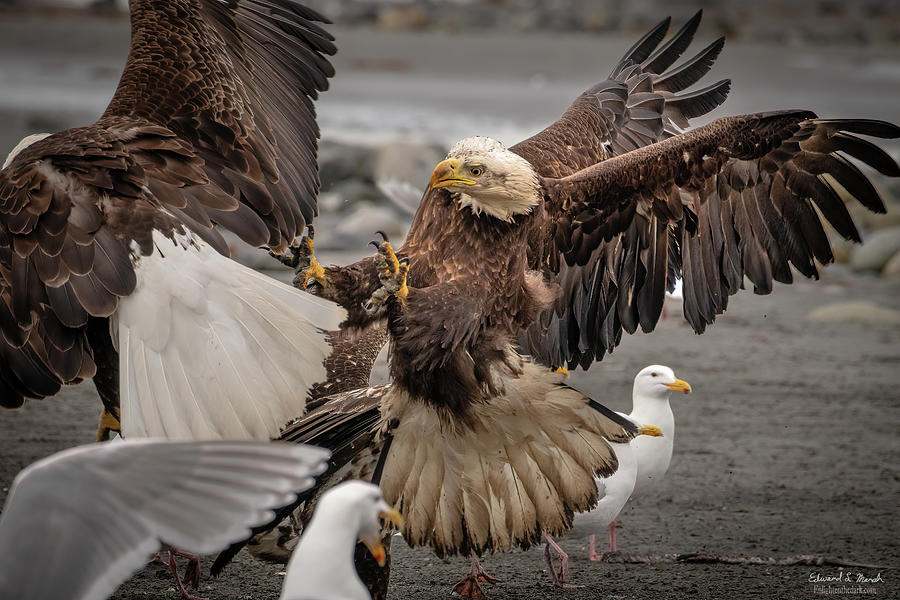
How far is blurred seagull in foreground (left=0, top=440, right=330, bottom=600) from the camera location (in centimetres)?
260

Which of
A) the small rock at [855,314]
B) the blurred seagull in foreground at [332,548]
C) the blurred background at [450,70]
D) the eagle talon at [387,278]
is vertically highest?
the blurred background at [450,70]

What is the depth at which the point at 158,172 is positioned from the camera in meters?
3.82

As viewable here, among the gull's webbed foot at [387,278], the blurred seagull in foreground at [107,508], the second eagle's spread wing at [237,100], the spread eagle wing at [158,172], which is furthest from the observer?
the second eagle's spread wing at [237,100]

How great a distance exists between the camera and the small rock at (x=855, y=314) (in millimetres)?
8438

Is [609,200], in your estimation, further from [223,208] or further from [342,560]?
[342,560]

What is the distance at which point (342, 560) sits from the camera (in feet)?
8.59

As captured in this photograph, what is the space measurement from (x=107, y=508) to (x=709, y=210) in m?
2.53

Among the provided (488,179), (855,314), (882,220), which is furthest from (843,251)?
(488,179)

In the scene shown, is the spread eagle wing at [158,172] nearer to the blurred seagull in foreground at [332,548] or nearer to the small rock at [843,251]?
the blurred seagull in foreground at [332,548]

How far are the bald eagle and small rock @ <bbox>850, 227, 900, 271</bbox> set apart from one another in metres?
6.22

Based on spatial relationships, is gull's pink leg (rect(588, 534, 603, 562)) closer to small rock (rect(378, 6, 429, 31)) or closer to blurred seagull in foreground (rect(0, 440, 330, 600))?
blurred seagull in foreground (rect(0, 440, 330, 600))

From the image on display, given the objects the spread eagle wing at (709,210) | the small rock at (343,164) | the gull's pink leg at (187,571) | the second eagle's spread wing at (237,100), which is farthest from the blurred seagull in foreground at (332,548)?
the small rock at (343,164)

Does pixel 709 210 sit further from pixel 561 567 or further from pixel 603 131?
pixel 561 567

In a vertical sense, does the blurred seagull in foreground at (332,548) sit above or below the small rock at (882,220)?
below
